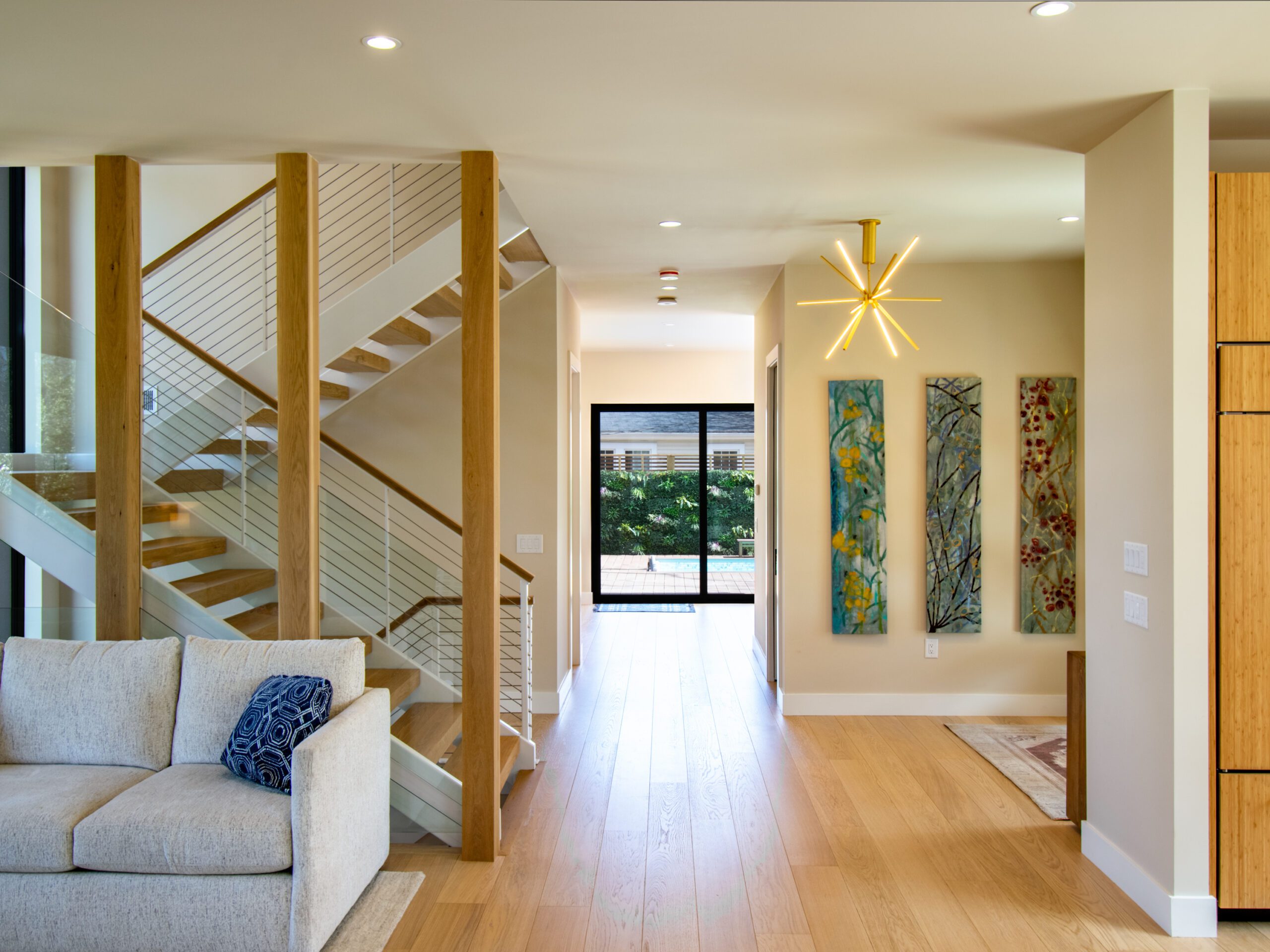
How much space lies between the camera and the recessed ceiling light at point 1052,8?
229cm

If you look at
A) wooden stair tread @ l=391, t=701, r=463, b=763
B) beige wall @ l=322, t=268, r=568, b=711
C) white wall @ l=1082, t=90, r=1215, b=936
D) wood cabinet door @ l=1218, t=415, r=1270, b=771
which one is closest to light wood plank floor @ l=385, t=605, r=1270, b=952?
white wall @ l=1082, t=90, r=1215, b=936

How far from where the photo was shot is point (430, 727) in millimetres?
3834

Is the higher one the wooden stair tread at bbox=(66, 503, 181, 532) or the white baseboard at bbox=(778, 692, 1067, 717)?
the wooden stair tread at bbox=(66, 503, 181, 532)

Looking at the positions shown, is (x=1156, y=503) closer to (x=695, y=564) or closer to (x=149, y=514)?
(x=149, y=514)

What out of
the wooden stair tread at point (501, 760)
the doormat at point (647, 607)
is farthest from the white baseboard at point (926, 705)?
the doormat at point (647, 607)

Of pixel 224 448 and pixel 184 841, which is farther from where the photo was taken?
pixel 224 448

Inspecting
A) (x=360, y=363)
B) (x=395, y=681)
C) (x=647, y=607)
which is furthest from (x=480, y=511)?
(x=647, y=607)

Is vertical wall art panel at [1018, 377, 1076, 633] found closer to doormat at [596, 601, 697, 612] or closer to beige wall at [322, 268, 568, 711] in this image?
beige wall at [322, 268, 568, 711]

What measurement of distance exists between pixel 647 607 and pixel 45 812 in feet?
23.3

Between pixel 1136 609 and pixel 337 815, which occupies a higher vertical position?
pixel 1136 609

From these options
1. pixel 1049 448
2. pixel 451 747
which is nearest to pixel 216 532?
pixel 451 747

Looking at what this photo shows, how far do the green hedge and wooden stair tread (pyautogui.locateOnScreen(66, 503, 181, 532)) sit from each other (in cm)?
619

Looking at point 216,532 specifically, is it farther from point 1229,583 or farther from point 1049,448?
point 1049,448

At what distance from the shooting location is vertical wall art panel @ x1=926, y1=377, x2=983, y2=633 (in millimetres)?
A: 5512
